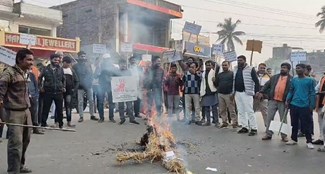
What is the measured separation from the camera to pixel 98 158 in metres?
5.94

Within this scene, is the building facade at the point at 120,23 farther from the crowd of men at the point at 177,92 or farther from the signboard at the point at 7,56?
the signboard at the point at 7,56

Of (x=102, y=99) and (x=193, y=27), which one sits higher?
(x=193, y=27)

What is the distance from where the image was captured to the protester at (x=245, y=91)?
8828 mm

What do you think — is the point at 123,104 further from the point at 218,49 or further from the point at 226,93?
the point at 218,49

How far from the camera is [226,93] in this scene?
9.47m

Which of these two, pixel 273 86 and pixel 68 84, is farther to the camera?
pixel 68 84

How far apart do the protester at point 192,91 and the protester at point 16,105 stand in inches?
234

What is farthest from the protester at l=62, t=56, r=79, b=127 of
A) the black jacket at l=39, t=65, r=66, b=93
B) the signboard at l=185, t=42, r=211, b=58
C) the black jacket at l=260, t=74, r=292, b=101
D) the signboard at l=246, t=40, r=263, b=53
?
the signboard at l=185, t=42, r=211, b=58

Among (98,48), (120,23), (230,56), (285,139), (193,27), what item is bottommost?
(285,139)

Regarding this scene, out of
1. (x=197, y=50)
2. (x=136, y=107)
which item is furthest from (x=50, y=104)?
(x=197, y=50)

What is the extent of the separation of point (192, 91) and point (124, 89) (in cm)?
187

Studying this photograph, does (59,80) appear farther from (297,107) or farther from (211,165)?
(297,107)

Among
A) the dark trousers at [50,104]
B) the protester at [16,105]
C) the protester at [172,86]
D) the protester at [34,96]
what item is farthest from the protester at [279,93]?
the protester at [16,105]

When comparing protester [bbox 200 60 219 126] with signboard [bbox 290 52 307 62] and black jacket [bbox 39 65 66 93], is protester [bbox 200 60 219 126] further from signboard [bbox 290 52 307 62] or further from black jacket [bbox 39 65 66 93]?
black jacket [bbox 39 65 66 93]
